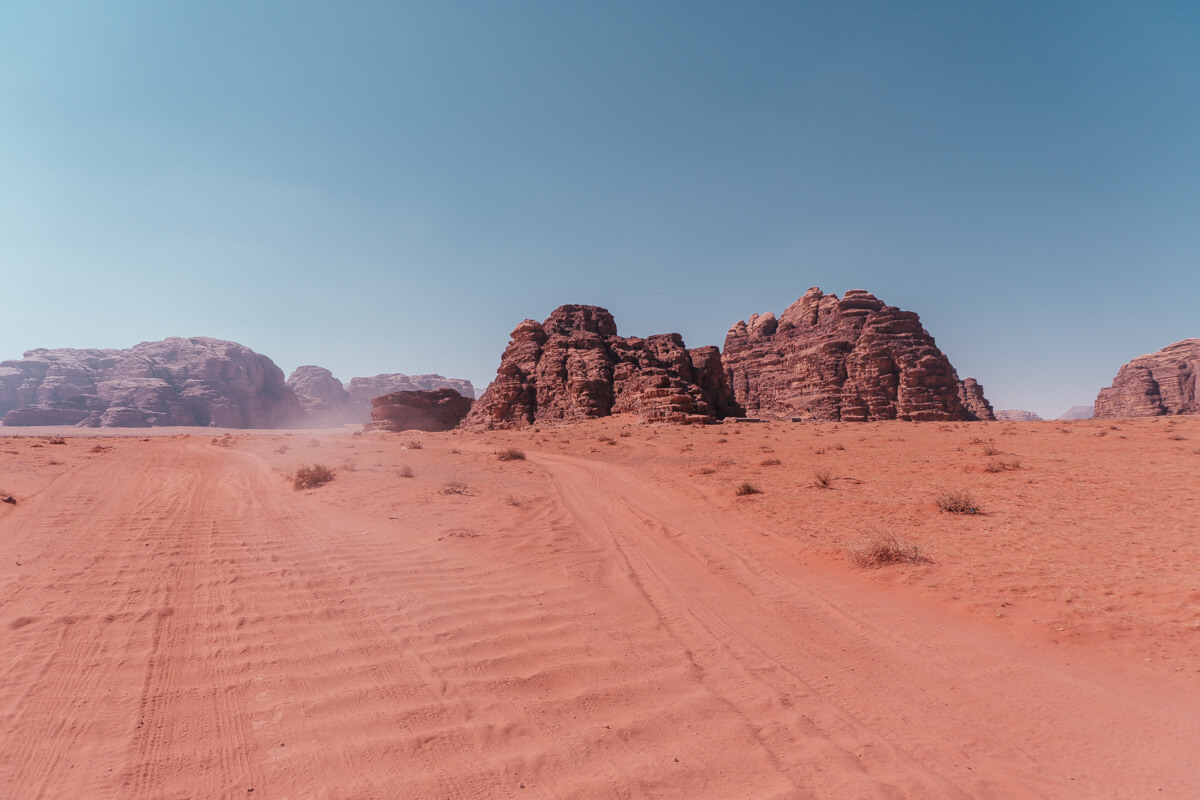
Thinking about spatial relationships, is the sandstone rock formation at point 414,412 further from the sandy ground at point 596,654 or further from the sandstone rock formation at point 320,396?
the sandstone rock formation at point 320,396

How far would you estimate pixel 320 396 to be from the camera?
138 metres

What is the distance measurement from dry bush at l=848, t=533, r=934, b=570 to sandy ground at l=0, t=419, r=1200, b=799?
0.82 feet

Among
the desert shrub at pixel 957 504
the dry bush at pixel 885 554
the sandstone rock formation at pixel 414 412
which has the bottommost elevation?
the dry bush at pixel 885 554

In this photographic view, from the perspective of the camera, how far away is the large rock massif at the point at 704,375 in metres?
46.8

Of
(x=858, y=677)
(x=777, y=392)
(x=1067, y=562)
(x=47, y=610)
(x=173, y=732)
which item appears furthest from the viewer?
(x=777, y=392)

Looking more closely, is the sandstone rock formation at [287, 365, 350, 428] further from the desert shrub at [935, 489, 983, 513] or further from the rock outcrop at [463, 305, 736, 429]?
the desert shrub at [935, 489, 983, 513]

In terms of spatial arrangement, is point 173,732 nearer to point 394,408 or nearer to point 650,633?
point 650,633

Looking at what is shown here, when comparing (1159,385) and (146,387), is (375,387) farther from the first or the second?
(1159,385)

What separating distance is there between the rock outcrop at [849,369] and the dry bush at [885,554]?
179 ft

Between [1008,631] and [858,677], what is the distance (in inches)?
78.6

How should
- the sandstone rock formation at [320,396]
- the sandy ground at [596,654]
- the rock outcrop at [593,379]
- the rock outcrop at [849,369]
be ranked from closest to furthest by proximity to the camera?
the sandy ground at [596,654]
the rock outcrop at [593,379]
the rock outcrop at [849,369]
the sandstone rock formation at [320,396]

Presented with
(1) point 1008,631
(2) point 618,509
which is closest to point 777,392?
(2) point 618,509

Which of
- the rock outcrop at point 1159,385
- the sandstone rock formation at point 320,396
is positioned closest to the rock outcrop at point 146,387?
the sandstone rock formation at point 320,396

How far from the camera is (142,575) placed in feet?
17.6
